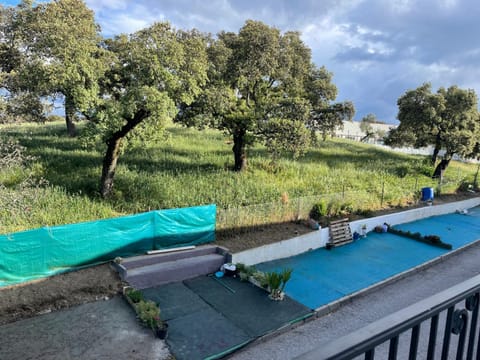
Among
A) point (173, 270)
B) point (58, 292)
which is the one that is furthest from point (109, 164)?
point (58, 292)

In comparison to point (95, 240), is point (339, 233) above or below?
below

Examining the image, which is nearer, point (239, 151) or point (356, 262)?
point (356, 262)

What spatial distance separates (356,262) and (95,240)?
8657 mm

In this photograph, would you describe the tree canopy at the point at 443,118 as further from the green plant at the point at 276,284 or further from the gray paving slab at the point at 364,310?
the green plant at the point at 276,284

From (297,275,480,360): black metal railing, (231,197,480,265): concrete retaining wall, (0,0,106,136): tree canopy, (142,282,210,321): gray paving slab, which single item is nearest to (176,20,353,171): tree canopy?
(231,197,480,265): concrete retaining wall

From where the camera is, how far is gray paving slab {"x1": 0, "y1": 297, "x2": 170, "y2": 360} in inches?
245

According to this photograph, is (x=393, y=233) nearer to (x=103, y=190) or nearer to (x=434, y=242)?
(x=434, y=242)

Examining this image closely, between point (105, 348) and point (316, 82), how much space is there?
636 inches

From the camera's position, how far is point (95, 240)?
30.3ft

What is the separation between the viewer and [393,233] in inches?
611

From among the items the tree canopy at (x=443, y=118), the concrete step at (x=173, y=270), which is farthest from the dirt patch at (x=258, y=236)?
the tree canopy at (x=443, y=118)

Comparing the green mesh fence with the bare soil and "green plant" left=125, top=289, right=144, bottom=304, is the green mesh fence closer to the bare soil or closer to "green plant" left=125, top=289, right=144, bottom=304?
the bare soil

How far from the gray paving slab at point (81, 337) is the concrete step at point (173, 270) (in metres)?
1.41

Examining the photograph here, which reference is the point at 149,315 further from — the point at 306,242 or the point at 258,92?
the point at 258,92
